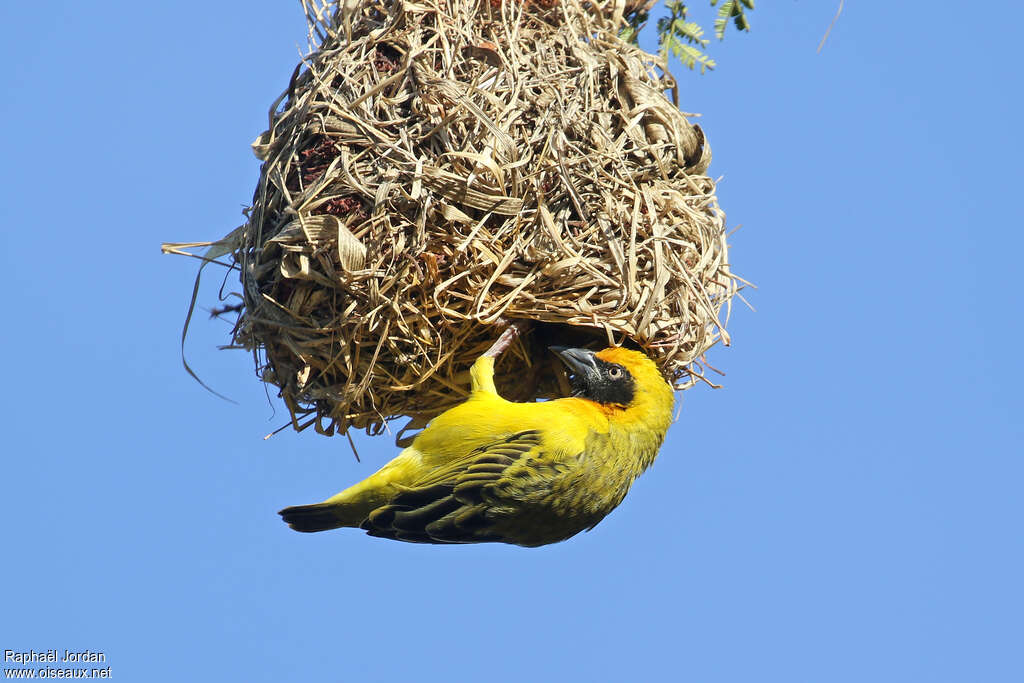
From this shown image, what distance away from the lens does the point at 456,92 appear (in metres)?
4.28

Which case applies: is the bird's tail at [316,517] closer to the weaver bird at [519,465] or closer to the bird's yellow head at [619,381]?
the weaver bird at [519,465]

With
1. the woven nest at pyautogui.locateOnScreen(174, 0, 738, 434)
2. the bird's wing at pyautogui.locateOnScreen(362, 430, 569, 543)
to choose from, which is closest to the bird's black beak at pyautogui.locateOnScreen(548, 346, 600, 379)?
the woven nest at pyautogui.locateOnScreen(174, 0, 738, 434)

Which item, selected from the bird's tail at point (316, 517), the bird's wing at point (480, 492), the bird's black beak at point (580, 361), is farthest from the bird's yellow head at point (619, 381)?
the bird's tail at point (316, 517)

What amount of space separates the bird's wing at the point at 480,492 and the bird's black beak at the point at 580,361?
28 cm

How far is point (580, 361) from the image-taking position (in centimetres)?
453

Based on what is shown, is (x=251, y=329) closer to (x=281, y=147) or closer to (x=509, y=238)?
(x=281, y=147)

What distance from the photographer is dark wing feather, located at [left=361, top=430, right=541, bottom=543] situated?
14.3ft

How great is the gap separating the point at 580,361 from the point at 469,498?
0.60 metres

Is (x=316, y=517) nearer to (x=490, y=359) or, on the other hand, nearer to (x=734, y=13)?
(x=490, y=359)

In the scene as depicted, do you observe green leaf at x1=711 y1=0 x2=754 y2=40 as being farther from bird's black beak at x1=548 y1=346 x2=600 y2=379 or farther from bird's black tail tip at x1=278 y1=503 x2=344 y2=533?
bird's black tail tip at x1=278 y1=503 x2=344 y2=533

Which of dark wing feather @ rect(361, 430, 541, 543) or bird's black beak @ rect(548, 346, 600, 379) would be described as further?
bird's black beak @ rect(548, 346, 600, 379)

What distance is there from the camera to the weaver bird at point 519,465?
4.36 metres

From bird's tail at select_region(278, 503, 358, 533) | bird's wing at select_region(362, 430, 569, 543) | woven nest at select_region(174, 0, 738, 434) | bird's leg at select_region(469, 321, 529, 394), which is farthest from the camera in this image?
bird's tail at select_region(278, 503, 358, 533)

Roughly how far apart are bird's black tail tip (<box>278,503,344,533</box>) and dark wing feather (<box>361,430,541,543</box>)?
0.30m
